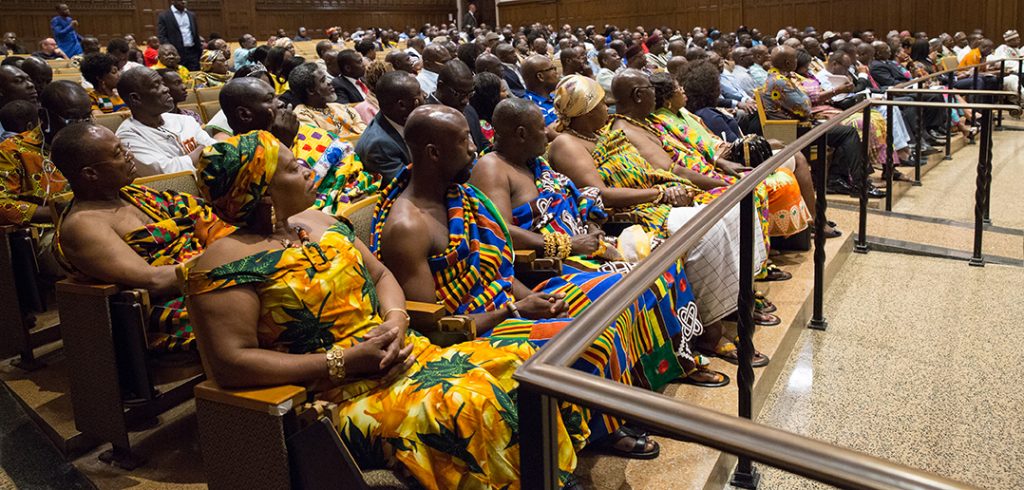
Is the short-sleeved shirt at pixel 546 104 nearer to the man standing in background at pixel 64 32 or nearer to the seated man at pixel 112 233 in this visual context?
the seated man at pixel 112 233

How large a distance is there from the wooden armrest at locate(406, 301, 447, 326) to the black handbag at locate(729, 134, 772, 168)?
9.02 feet

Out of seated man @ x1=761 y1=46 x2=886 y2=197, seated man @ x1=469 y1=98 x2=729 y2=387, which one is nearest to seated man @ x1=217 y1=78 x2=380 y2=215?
seated man @ x1=469 y1=98 x2=729 y2=387

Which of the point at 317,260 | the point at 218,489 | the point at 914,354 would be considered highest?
the point at 317,260

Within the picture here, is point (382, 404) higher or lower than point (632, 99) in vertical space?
lower

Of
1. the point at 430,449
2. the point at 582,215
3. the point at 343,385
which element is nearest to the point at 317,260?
the point at 343,385

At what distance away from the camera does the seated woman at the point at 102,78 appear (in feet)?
16.3

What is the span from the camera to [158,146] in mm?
3686

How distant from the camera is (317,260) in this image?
188 centimetres

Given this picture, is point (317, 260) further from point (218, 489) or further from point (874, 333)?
point (874, 333)

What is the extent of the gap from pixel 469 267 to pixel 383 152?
3.90 ft

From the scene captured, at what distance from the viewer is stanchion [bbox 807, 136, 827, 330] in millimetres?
3344

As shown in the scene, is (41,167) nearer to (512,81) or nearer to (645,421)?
(645,421)

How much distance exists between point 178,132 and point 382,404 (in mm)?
2744

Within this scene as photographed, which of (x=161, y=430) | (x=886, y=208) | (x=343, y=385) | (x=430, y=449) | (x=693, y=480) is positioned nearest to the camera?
(x=430, y=449)
